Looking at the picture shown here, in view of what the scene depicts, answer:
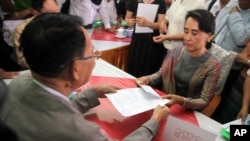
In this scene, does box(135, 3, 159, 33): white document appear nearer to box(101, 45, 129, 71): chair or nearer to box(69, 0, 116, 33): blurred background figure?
box(101, 45, 129, 71): chair

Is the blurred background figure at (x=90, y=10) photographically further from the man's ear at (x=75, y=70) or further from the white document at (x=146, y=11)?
the man's ear at (x=75, y=70)

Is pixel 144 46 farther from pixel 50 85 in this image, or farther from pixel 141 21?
pixel 50 85

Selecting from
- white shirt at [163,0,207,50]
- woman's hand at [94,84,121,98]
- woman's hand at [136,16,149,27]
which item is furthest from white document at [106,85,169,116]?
woman's hand at [136,16,149,27]

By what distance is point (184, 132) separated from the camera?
1078mm

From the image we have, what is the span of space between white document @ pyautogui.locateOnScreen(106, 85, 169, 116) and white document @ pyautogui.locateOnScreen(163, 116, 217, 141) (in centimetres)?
19

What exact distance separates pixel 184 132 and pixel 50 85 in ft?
1.96

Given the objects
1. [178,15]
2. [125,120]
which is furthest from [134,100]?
[178,15]

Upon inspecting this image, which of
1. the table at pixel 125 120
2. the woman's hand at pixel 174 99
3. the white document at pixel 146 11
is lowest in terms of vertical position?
the table at pixel 125 120

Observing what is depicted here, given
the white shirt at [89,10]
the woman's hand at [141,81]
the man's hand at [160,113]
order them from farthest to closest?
the white shirt at [89,10], the woman's hand at [141,81], the man's hand at [160,113]

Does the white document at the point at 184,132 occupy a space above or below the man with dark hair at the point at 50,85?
below

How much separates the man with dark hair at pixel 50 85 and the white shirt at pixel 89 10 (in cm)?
208

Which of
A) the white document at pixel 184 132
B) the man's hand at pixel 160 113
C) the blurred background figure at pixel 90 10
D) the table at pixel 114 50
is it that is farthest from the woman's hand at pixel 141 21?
the white document at pixel 184 132

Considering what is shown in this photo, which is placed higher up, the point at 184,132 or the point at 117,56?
the point at 184,132

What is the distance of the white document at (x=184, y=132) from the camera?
1024 mm
